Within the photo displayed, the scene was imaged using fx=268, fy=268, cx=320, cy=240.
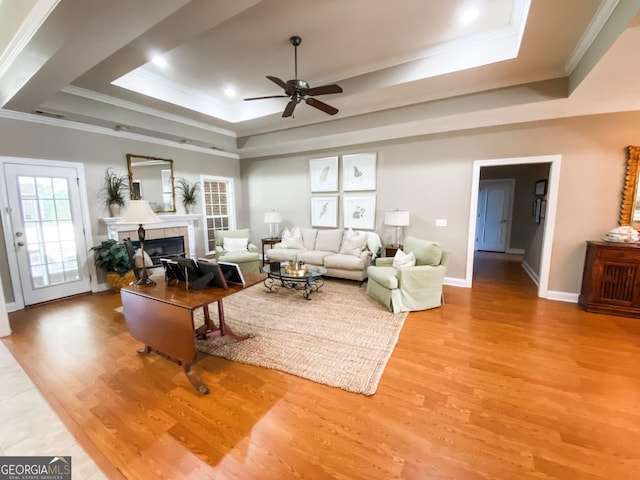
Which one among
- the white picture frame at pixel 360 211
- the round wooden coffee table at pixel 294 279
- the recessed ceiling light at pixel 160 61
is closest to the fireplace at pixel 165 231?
the round wooden coffee table at pixel 294 279

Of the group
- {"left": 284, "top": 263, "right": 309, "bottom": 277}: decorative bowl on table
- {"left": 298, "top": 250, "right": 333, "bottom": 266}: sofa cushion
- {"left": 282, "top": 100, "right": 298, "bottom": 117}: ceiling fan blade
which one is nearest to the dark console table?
{"left": 284, "top": 263, "right": 309, "bottom": 277}: decorative bowl on table

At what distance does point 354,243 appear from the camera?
477 centimetres

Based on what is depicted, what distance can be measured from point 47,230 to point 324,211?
A: 4.47 metres

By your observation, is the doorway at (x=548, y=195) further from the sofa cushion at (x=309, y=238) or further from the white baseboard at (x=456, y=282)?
the sofa cushion at (x=309, y=238)

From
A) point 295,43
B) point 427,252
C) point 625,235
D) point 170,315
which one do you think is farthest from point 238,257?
point 625,235

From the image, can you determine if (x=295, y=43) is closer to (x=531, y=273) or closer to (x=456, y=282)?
(x=456, y=282)

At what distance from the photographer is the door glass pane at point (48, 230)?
147 inches

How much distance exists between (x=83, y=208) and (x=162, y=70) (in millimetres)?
2487

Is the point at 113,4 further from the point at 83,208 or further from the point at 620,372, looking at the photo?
the point at 620,372

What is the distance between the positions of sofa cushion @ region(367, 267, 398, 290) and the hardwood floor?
66 centimetres

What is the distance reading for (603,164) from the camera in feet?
11.5

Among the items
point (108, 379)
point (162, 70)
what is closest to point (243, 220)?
point (162, 70)

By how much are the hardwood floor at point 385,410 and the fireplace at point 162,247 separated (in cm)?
217

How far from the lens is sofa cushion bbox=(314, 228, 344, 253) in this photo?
16.9 ft
